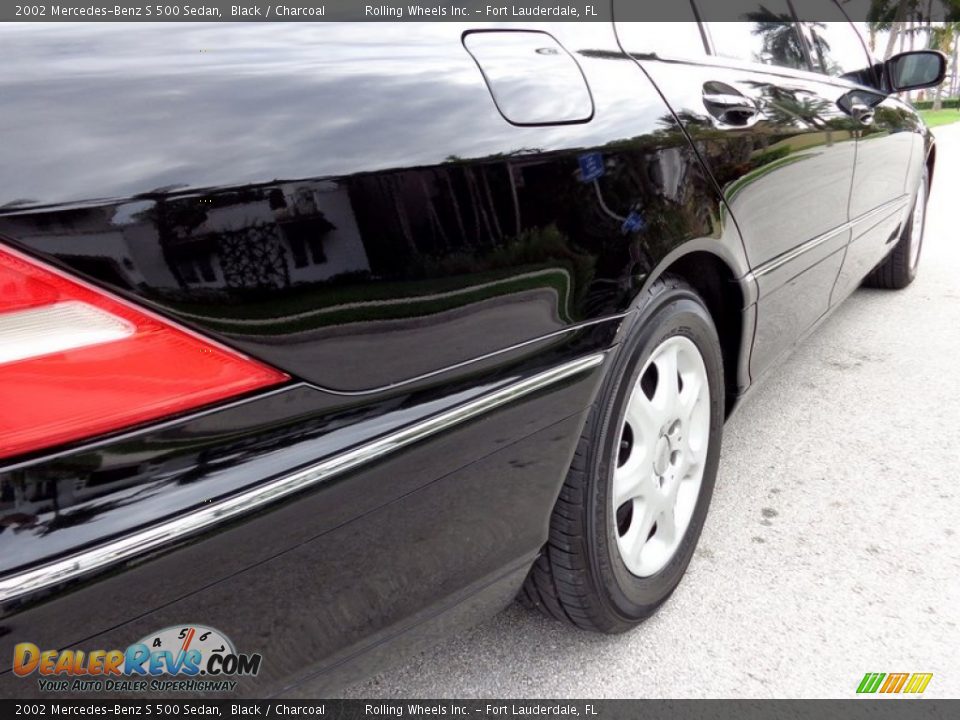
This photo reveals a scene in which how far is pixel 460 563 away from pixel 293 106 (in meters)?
0.78

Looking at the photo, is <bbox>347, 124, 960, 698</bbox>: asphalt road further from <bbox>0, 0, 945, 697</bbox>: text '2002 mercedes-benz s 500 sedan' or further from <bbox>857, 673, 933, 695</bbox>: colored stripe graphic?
<bbox>0, 0, 945, 697</bbox>: text '2002 mercedes-benz s 500 sedan'

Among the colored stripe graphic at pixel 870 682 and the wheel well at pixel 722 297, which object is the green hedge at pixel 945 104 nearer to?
the wheel well at pixel 722 297

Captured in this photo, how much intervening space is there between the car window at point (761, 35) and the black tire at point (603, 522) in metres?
A: 0.87

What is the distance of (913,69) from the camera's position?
3814 mm

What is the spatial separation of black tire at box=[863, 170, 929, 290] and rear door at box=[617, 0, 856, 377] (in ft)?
6.39

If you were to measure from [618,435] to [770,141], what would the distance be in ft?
3.37

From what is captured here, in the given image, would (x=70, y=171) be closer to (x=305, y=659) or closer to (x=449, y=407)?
(x=449, y=407)

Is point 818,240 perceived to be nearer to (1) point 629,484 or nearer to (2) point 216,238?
(1) point 629,484

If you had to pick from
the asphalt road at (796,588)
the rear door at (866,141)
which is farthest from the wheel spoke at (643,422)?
the rear door at (866,141)

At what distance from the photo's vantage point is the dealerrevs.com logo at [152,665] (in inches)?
33.1

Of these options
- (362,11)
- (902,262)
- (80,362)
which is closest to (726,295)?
(362,11)

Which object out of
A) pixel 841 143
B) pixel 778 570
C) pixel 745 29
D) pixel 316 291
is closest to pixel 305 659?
pixel 316 291

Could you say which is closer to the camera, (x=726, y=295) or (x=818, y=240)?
A: (x=726, y=295)

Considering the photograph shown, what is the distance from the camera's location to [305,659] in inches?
42.7
